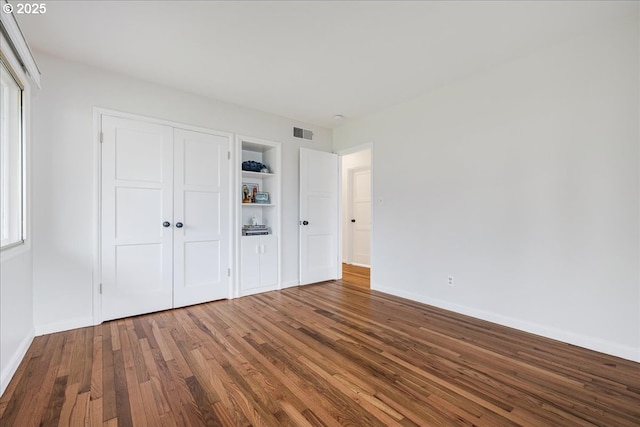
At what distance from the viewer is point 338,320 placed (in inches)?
115

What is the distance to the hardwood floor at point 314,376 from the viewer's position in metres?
1.54

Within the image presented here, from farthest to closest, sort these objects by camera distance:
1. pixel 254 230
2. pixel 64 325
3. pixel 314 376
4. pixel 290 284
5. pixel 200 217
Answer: pixel 290 284
pixel 254 230
pixel 200 217
pixel 64 325
pixel 314 376

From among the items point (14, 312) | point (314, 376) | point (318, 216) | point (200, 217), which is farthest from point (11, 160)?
point (318, 216)

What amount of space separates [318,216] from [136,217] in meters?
2.46

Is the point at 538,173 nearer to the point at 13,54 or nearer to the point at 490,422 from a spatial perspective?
the point at 490,422

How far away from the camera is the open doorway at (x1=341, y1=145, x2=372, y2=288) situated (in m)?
6.14

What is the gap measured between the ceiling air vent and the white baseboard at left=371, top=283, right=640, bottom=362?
9.27ft

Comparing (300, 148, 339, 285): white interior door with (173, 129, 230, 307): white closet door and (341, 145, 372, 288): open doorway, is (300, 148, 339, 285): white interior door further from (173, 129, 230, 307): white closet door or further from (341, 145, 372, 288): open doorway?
(341, 145, 372, 288): open doorway

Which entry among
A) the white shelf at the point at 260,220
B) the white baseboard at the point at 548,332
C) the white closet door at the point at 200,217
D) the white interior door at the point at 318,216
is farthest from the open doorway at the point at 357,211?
the white closet door at the point at 200,217

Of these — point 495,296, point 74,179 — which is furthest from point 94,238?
point 495,296

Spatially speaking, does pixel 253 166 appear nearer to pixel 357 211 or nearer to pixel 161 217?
pixel 161 217

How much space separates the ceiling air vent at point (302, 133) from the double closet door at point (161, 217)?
112 centimetres

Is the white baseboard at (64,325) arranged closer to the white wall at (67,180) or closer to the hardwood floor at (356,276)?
the white wall at (67,180)

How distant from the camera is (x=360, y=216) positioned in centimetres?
631
